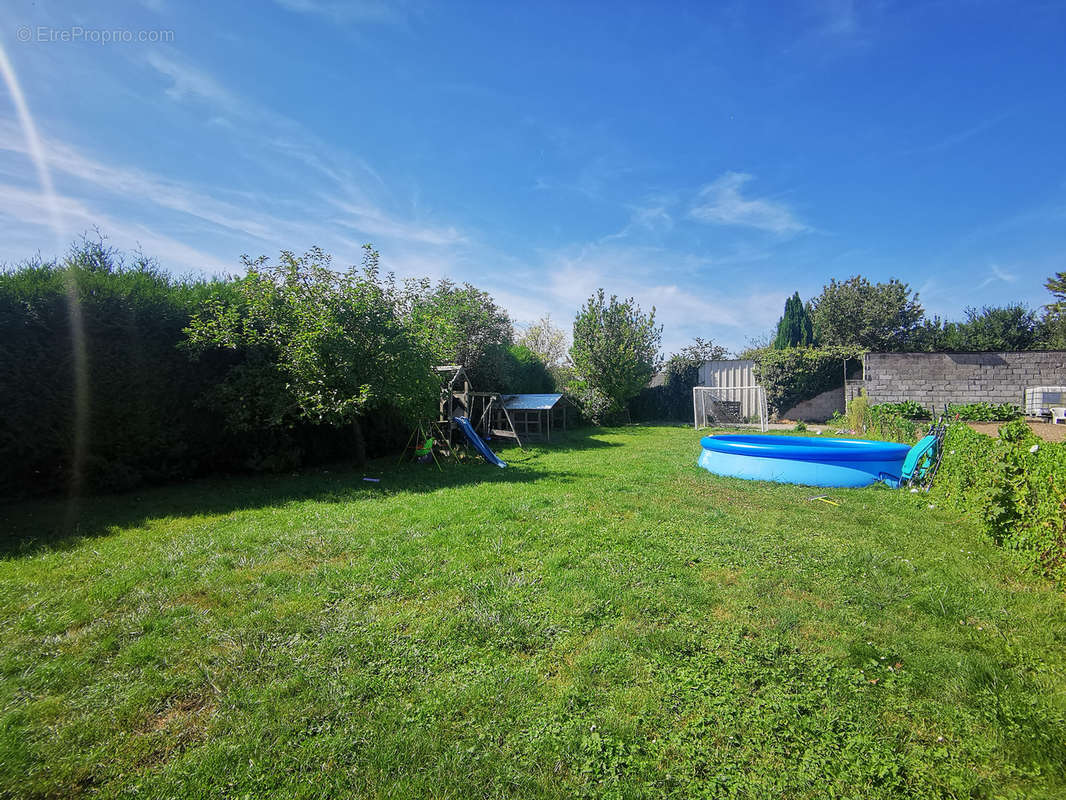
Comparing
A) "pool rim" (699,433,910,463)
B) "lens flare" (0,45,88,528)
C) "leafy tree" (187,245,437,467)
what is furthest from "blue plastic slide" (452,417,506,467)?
"lens flare" (0,45,88,528)

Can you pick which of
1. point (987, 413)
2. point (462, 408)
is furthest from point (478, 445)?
point (987, 413)

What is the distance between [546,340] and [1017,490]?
32350 millimetres

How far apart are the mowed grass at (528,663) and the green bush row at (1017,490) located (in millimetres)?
268

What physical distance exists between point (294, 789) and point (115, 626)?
7.24ft

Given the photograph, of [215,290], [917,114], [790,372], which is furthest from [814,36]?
[790,372]

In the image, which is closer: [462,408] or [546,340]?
[462,408]

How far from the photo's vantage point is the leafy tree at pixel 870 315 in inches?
1130

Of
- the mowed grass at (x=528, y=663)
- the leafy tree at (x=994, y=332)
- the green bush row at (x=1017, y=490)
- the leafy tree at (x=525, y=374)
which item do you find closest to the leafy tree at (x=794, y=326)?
the leafy tree at (x=994, y=332)

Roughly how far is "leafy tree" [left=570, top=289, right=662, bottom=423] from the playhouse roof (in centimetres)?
482

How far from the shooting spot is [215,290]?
8.11 meters

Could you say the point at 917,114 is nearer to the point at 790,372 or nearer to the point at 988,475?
the point at 988,475

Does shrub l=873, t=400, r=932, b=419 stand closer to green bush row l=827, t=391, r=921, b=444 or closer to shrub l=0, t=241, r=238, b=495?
green bush row l=827, t=391, r=921, b=444

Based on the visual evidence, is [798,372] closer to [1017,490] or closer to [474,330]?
[474,330]

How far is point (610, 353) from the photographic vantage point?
1942 centimetres
